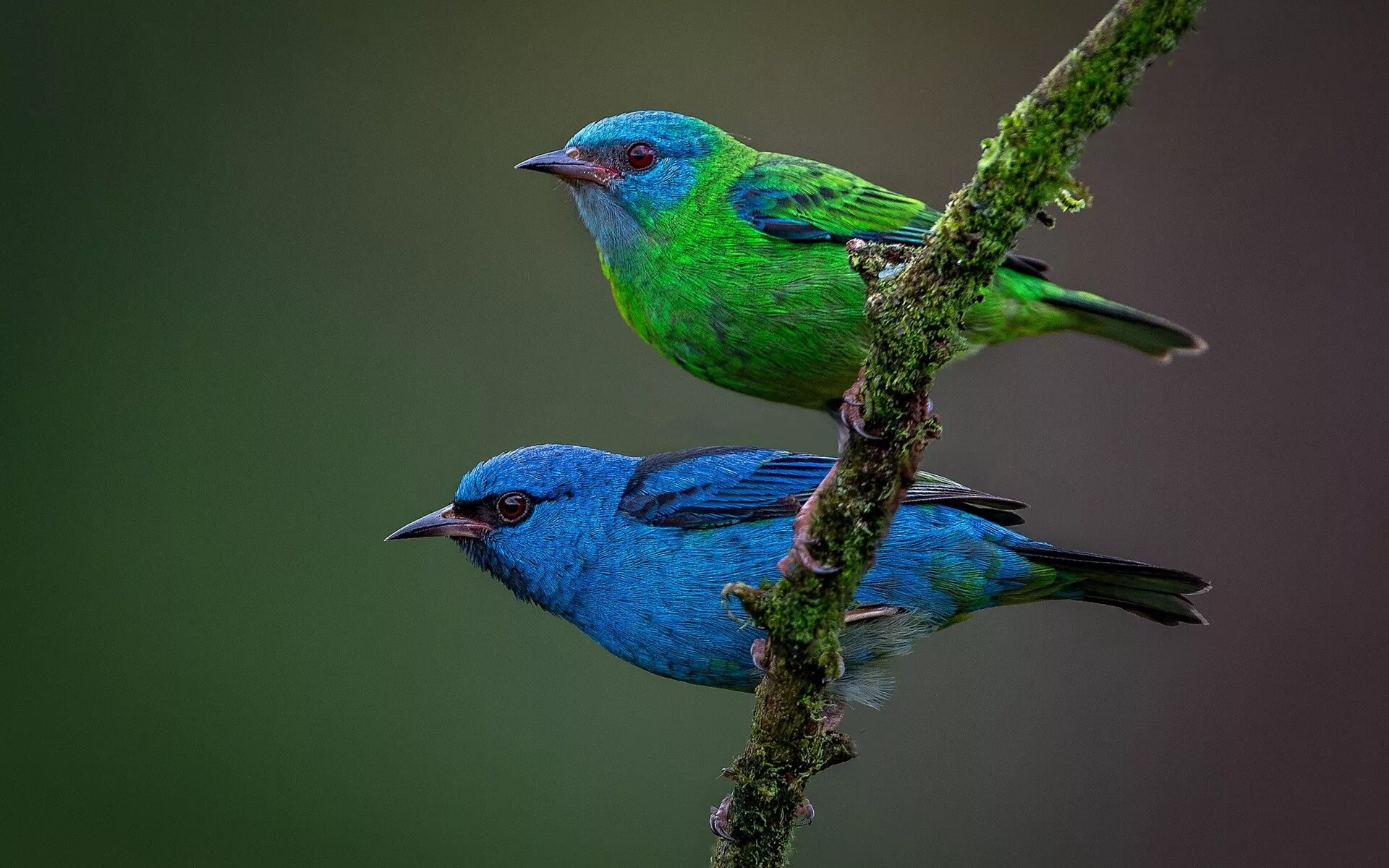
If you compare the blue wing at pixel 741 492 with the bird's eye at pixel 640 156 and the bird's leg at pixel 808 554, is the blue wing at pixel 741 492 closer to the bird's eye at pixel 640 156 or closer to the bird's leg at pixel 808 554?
the bird's eye at pixel 640 156

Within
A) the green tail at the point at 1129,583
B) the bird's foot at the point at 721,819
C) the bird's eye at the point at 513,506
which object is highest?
the green tail at the point at 1129,583

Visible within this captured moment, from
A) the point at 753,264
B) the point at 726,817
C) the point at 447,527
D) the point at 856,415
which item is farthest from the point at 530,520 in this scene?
the point at 856,415

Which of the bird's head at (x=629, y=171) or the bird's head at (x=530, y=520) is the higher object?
the bird's head at (x=629, y=171)

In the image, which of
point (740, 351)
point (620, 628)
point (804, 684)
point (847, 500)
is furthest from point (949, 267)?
point (620, 628)

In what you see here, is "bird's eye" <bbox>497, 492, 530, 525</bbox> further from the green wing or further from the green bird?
the green wing

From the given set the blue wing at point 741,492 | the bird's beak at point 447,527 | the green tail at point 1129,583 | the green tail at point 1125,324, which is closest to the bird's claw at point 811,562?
the blue wing at point 741,492

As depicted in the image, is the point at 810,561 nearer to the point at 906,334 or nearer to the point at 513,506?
the point at 906,334
